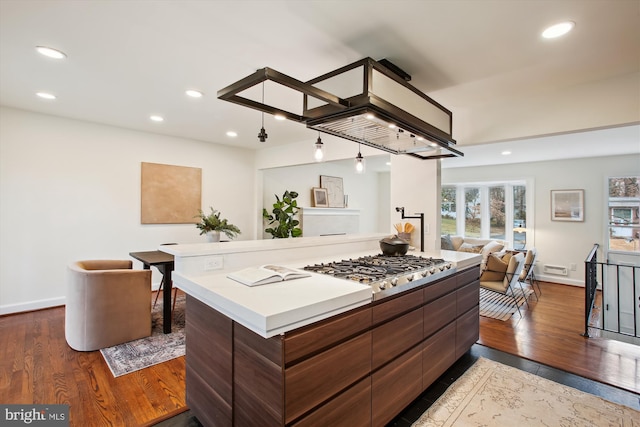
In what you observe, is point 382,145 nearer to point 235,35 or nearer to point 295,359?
point 235,35

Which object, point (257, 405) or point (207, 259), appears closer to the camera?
point (257, 405)

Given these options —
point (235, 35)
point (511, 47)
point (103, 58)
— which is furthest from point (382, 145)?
point (103, 58)

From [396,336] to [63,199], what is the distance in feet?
15.4

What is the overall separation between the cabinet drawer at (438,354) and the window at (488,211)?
5412 mm

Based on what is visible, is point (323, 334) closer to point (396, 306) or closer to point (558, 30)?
point (396, 306)

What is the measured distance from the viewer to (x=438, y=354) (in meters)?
2.27

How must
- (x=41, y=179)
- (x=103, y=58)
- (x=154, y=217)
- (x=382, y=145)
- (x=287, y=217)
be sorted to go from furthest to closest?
(x=287, y=217), (x=154, y=217), (x=41, y=179), (x=382, y=145), (x=103, y=58)

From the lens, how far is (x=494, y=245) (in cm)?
607

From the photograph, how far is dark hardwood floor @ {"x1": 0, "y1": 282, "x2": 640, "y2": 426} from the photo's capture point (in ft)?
6.93

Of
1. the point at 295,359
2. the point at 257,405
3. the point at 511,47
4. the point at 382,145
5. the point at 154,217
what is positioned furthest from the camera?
the point at 154,217

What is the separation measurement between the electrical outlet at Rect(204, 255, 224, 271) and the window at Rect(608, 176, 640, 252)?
721cm

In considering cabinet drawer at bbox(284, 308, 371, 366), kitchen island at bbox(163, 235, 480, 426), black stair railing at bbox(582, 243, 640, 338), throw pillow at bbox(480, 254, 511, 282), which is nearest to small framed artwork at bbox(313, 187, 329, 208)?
throw pillow at bbox(480, 254, 511, 282)

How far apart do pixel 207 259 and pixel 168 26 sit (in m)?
1.54

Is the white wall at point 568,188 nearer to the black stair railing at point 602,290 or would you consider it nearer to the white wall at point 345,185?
the black stair railing at point 602,290
